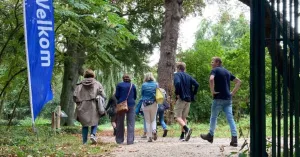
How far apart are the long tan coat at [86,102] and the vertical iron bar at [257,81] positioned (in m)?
7.06

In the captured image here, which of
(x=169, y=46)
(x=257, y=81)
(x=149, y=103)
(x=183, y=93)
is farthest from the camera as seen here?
(x=169, y=46)

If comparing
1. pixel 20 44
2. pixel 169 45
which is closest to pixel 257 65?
pixel 20 44

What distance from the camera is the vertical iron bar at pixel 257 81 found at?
13.9 feet

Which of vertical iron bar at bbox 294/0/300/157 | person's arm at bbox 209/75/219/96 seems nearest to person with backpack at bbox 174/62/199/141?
person's arm at bbox 209/75/219/96

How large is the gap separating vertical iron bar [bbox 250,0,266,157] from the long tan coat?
7.06 m

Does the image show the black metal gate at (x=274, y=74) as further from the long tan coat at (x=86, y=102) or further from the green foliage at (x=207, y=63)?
the green foliage at (x=207, y=63)

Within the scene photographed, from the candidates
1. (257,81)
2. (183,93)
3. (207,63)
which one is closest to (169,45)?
(183,93)

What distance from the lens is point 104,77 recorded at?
27.8m

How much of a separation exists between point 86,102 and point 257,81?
7.23 m

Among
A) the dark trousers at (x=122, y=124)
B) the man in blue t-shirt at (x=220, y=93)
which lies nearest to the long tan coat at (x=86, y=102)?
the dark trousers at (x=122, y=124)

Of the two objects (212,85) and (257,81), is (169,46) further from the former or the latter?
(257,81)

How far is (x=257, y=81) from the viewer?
4266 millimetres

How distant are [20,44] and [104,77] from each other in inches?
621

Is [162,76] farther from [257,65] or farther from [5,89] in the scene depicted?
[257,65]
